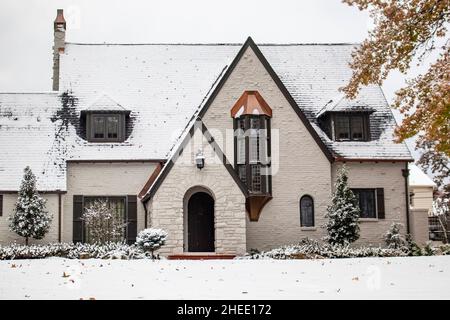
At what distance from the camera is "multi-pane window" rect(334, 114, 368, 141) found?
98.7 feet

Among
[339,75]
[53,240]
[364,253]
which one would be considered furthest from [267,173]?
[53,240]

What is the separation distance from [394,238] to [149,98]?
40.4 ft

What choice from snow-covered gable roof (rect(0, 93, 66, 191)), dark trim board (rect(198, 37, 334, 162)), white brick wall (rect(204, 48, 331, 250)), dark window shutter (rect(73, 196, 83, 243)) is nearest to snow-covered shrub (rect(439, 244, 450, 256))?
white brick wall (rect(204, 48, 331, 250))

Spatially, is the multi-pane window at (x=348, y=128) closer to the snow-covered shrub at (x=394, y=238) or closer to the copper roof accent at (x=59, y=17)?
the snow-covered shrub at (x=394, y=238)

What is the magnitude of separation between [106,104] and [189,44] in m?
5.96

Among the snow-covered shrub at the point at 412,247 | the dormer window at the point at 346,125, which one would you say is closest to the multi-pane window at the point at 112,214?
the dormer window at the point at 346,125

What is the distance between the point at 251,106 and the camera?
1099 inches

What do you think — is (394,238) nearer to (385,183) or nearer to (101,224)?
(385,183)

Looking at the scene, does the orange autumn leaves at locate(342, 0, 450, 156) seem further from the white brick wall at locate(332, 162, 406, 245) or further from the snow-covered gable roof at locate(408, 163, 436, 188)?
the snow-covered gable roof at locate(408, 163, 436, 188)

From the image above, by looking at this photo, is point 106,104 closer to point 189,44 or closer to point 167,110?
point 167,110

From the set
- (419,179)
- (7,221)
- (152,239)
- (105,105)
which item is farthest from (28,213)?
(419,179)

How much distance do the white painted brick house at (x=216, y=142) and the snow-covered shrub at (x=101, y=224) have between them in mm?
723

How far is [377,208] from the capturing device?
29.3m

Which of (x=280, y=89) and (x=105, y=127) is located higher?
(x=280, y=89)
